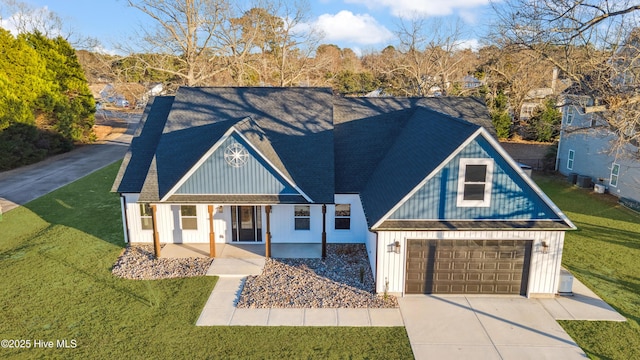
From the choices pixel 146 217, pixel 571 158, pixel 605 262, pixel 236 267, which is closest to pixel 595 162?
pixel 571 158

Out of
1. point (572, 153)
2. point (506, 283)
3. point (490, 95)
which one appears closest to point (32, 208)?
point (506, 283)

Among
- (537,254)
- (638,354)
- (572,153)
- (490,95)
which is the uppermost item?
(490,95)

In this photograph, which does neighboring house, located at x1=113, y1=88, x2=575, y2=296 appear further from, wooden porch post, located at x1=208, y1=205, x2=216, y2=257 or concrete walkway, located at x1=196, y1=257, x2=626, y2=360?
concrete walkway, located at x1=196, y1=257, x2=626, y2=360

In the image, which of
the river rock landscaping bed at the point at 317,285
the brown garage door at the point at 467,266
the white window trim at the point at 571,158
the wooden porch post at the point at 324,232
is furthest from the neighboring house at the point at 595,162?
the river rock landscaping bed at the point at 317,285

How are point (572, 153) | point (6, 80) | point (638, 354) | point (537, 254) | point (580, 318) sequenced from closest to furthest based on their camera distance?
point (638, 354) < point (580, 318) < point (537, 254) < point (572, 153) < point (6, 80)

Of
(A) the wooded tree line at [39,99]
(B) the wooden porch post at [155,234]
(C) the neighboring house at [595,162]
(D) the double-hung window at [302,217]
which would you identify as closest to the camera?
(B) the wooden porch post at [155,234]

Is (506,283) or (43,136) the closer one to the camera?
(506,283)

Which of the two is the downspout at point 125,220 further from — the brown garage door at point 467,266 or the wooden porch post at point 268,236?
the brown garage door at point 467,266

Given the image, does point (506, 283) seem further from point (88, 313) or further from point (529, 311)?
point (88, 313)
